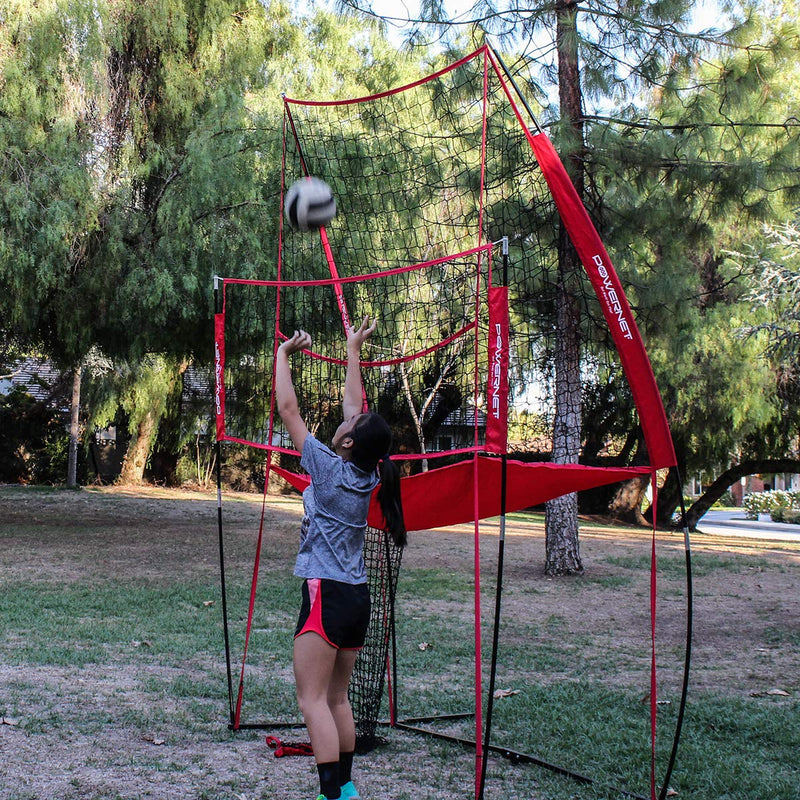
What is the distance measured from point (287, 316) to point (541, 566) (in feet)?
17.2

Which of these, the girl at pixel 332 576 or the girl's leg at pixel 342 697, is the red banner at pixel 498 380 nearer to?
the girl at pixel 332 576

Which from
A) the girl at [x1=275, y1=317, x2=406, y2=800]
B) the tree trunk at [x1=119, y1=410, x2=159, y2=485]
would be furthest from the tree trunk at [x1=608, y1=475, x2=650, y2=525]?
the girl at [x1=275, y1=317, x2=406, y2=800]

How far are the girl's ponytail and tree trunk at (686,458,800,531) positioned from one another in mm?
17333

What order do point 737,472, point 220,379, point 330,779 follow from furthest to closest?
1. point 737,472
2. point 220,379
3. point 330,779

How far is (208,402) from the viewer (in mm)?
21906

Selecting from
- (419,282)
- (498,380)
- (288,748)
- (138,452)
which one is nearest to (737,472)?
(138,452)

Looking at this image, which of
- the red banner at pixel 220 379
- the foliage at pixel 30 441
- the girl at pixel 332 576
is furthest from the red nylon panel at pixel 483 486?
the foliage at pixel 30 441

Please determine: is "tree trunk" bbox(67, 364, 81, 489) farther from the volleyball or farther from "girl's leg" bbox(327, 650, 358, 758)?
"girl's leg" bbox(327, 650, 358, 758)

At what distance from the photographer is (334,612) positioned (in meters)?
3.18

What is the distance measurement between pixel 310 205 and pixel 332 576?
220cm

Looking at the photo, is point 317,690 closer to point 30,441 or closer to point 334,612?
point 334,612

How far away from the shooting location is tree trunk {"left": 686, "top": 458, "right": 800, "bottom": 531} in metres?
20.8

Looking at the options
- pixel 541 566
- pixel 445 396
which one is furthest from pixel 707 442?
pixel 445 396

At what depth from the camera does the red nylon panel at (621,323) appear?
3.46m
